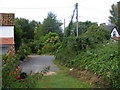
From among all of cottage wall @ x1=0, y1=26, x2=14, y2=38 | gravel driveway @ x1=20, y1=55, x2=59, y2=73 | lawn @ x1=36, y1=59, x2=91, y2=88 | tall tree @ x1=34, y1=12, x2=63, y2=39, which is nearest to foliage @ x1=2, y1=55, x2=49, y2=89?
lawn @ x1=36, y1=59, x2=91, y2=88

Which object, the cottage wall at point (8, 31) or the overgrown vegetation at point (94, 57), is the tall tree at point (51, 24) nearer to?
the cottage wall at point (8, 31)

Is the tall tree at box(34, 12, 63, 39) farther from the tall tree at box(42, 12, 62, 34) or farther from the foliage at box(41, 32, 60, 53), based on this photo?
the foliage at box(41, 32, 60, 53)

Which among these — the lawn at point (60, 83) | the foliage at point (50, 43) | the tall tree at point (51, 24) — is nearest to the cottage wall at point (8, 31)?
the foliage at point (50, 43)

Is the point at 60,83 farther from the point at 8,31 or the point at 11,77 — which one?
the point at 8,31

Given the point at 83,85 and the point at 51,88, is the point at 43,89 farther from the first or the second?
the point at 83,85

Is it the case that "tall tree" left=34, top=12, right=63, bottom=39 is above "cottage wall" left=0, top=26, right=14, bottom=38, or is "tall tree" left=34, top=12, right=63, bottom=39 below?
above

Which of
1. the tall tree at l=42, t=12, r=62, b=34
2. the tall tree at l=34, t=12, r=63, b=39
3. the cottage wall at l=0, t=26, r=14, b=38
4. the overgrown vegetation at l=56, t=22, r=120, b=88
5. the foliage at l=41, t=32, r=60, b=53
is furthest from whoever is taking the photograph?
the tall tree at l=34, t=12, r=63, b=39

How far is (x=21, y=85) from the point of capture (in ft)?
11.8

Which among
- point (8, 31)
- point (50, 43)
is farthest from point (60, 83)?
point (50, 43)

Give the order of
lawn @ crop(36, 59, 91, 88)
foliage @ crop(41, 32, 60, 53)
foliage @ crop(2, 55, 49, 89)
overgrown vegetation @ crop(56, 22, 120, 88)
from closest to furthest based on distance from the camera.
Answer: foliage @ crop(2, 55, 49, 89), overgrown vegetation @ crop(56, 22, 120, 88), lawn @ crop(36, 59, 91, 88), foliage @ crop(41, 32, 60, 53)

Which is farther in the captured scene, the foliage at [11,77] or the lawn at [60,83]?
the lawn at [60,83]

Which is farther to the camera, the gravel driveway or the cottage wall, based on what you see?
the cottage wall

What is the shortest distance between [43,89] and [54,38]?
23140 millimetres

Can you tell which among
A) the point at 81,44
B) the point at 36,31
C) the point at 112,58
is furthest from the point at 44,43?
the point at 112,58
